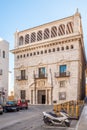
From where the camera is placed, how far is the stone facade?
37719 millimetres

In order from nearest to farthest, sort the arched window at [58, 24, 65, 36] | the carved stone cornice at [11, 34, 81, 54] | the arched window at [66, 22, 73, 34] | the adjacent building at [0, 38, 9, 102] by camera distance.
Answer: the adjacent building at [0, 38, 9, 102] < the carved stone cornice at [11, 34, 81, 54] < the arched window at [66, 22, 73, 34] < the arched window at [58, 24, 65, 36]

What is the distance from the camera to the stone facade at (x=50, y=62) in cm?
3772

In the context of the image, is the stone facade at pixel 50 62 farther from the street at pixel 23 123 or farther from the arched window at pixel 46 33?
the street at pixel 23 123

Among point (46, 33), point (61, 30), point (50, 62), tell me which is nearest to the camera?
point (50, 62)

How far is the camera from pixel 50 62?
133 feet

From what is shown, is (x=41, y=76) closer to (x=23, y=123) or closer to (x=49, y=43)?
(x=49, y=43)

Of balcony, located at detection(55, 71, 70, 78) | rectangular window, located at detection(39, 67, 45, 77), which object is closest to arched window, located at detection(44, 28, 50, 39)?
rectangular window, located at detection(39, 67, 45, 77)

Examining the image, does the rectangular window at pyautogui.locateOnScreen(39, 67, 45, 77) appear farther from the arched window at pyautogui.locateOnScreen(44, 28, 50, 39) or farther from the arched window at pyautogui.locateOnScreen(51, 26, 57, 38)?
the arched window at pyautogui.locateOnScreen(51, 26, 57, 38)

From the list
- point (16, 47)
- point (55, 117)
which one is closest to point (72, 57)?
point (16, 47)

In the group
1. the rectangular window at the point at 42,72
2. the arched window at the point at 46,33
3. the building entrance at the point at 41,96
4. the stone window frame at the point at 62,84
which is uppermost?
the arched window at the point at 46,33

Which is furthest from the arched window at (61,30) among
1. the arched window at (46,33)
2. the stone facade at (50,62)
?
the arched window at (46,33)

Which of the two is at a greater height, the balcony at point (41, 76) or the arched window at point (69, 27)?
the arched window at point (69, 27)

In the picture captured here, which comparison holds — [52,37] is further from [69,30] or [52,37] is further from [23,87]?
[23,87]

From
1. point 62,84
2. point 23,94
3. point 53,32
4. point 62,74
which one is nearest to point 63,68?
point 62,74
